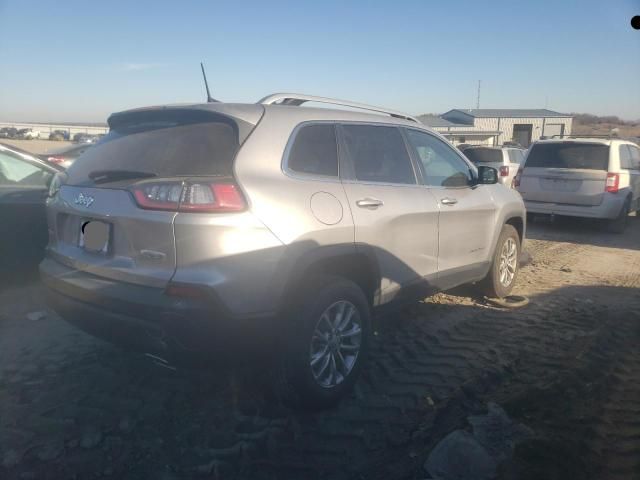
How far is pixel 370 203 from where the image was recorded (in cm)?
345

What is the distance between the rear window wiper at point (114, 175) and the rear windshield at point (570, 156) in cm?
890

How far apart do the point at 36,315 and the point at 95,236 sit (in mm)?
2197

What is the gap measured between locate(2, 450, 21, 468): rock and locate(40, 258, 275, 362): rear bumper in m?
0.71

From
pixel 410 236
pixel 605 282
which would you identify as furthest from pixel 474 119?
pixel 410 236

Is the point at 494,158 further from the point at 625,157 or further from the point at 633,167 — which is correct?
the point at 625,157

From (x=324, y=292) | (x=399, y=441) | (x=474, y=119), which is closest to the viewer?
(x=399, y=441)

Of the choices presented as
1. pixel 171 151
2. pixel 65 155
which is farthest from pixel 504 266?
pixel 65 155

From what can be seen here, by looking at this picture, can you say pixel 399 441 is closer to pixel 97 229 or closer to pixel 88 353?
pixel 97 229

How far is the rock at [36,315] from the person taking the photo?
15.1 ft

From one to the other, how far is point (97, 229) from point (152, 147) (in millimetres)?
568

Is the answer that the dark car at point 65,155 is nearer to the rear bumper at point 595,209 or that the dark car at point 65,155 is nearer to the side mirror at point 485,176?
the side mirror at point 485,176

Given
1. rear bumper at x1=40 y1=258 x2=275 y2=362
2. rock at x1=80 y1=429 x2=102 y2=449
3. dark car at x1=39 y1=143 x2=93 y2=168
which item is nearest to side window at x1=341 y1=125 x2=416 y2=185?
rear bumper at x1=40 y1=258 x2=275 y2=362

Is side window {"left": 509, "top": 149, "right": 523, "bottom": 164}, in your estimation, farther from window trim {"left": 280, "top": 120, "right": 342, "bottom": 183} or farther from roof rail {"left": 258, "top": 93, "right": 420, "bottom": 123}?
window trim {"left": 280, "top": 120, "right": 342, "bottom": 183}

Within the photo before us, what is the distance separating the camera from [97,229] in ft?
9.78
